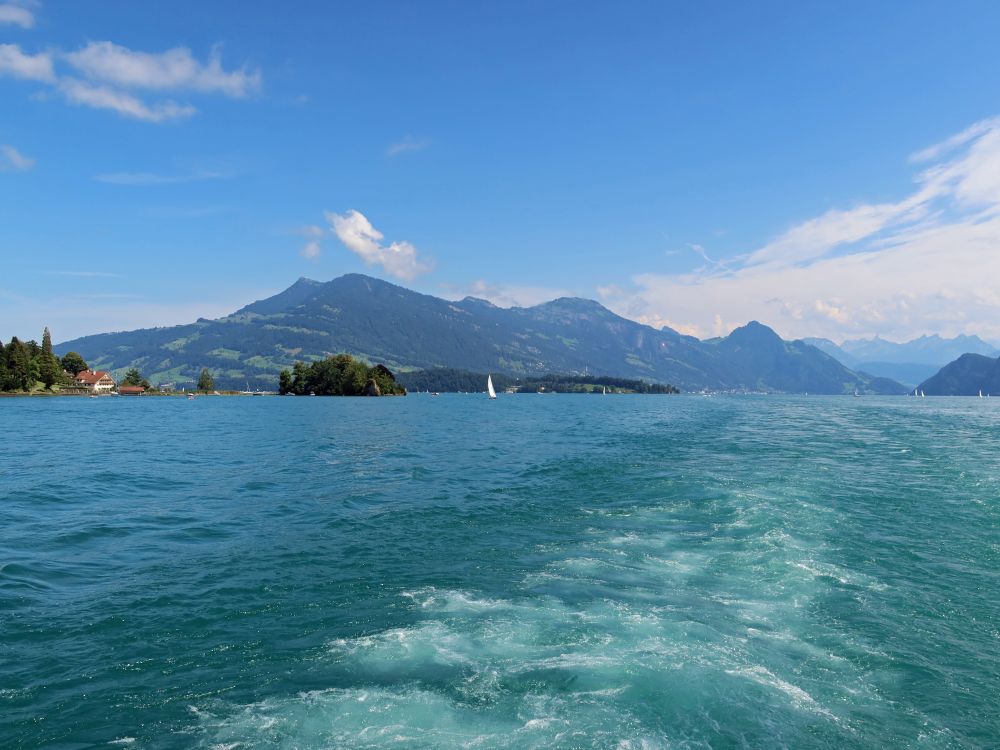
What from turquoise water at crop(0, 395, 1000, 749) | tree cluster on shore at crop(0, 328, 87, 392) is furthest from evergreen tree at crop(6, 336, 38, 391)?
turquoise water at crop(0, 395, 1000, 749)

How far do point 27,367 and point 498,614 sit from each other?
666 ft

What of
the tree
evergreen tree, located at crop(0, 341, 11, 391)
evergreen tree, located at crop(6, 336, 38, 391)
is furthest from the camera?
the tree

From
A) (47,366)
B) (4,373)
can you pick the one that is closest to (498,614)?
(4,373)

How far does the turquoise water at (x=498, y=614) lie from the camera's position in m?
11.0

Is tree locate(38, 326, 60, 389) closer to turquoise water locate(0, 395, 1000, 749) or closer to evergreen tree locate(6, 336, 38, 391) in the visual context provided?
evergreen tree locate(6, 336, 38, 391)

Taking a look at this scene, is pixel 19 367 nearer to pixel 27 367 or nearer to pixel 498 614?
pixel 27 367

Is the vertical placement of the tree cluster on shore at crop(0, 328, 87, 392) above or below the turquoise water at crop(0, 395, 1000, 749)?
above

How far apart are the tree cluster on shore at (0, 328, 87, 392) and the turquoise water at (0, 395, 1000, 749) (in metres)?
163

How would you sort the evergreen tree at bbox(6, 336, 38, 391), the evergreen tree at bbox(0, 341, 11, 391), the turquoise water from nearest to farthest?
the turquoise water
the evergreen tree at bbox(0, 341, 11, 391)
the evergreen tree at bbox(6, 336, 38, 391)

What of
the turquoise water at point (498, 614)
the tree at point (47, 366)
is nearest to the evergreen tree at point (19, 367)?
the tree at point (47, 366)

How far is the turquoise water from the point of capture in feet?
36.0

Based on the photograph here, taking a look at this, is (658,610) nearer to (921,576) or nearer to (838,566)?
(838,566)

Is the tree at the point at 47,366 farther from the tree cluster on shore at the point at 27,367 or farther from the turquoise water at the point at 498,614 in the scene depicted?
the turquoise water at the point at 498,614

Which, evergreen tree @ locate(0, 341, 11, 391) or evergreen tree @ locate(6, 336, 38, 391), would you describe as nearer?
evergreen tree @ locate(0, 341, 11, 391)
